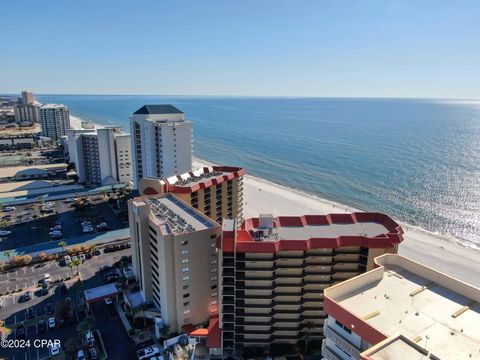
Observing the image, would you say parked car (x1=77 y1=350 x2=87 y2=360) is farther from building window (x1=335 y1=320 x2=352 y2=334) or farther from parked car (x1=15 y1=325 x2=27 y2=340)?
building window (x1=335 y1=320 x2=352 y2=334)

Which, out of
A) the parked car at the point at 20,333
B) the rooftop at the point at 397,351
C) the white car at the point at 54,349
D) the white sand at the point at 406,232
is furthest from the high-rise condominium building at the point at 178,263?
the white sand at the point at 406,232

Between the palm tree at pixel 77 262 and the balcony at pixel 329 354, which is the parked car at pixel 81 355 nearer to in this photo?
the palm tree at pixel 77 262

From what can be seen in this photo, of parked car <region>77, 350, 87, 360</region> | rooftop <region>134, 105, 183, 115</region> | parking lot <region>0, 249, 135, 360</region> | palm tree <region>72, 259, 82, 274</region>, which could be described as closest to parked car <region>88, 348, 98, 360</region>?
parked car <region>77, 350, 87, 360</region>

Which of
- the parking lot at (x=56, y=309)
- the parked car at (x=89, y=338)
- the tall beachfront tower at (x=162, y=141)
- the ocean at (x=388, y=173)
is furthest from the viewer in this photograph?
the ocean at (x=388, y=173)

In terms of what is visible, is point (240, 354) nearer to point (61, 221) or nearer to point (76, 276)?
point (76, 276)

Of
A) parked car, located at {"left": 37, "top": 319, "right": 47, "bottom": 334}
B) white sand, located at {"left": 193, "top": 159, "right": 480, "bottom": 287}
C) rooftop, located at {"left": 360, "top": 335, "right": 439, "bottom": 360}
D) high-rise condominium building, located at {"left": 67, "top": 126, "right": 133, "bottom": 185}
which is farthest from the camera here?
high-rise condominium building, located at {"left": 67, "top": 126, "right": 133, "bottom": 185}

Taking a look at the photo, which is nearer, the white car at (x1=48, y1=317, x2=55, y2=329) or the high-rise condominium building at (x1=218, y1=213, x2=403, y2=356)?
the high-rise condominium building at (x1=218, y1=213, x2=403, y2=356)

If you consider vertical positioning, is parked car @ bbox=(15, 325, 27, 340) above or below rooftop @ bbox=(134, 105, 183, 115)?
below
